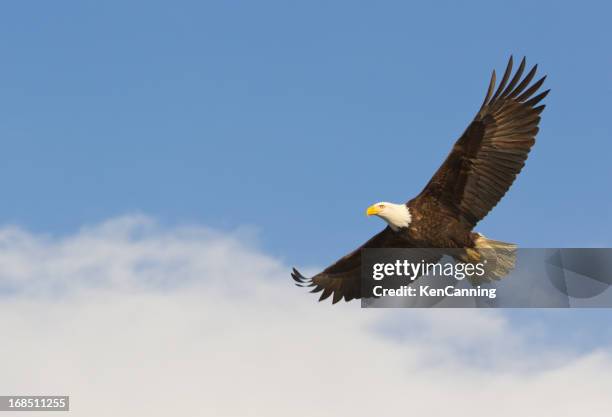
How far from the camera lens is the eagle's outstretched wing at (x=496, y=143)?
51.6ft

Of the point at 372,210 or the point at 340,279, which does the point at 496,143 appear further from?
the point at 340,279

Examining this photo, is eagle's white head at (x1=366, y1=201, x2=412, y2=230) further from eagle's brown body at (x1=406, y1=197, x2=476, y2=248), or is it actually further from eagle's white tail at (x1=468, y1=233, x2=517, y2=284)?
eagle's white tail at (x1=468, y1=233, x2=517, y2=284)

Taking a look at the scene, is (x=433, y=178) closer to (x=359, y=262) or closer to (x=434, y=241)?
(x=434, y=241)

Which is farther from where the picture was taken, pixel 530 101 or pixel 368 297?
pixel 368 297

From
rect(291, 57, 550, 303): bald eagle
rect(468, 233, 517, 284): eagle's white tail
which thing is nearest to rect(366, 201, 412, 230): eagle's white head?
rect(291, 57, 550, 303): bald eagle

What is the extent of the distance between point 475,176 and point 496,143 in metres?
0.56

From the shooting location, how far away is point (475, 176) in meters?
15.9

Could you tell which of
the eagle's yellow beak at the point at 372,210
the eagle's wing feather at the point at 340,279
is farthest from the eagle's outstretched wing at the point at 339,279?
the eagle's yellow beak at the point at 372,210

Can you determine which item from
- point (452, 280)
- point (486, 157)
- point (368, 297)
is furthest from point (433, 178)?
point (368, 297)

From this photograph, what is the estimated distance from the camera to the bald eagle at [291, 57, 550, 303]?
15.7 m

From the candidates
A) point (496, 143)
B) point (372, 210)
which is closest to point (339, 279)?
point (372, 210)

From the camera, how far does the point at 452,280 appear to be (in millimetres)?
16984

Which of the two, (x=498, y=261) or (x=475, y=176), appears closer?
(x=475, y=176)

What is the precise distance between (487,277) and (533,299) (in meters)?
0.93
